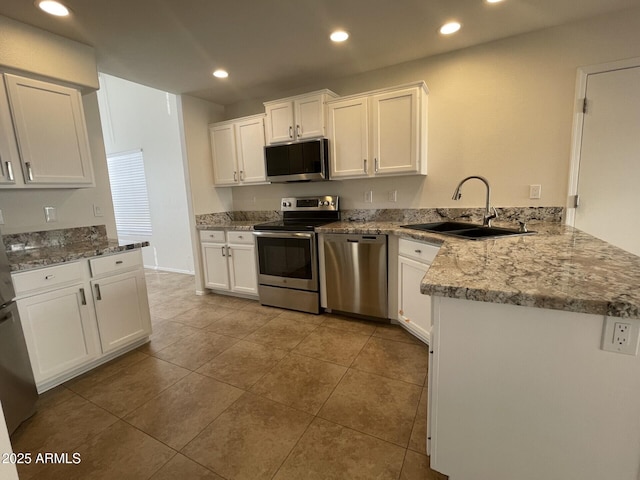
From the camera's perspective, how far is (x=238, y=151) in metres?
3.72

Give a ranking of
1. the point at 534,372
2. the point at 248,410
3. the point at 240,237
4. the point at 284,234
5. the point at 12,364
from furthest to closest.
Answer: the point at 240,237 < the point at 284,234 < the point at 248,410 < the point at 12,364 < the point at 534,372

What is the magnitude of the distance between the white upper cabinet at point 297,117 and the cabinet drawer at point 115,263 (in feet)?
6.13

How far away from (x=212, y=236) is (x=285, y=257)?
1111 mm

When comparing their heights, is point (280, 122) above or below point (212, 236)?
above

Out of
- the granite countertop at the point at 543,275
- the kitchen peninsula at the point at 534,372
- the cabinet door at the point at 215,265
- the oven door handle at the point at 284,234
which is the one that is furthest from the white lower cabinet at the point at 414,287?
the cabinet door at the point at 215,265

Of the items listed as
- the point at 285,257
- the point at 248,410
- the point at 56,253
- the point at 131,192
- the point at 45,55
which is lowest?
the point at 248,410

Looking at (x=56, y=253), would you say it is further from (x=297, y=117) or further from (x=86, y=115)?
(x=297, y=117)

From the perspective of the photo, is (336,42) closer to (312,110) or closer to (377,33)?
(377,33)

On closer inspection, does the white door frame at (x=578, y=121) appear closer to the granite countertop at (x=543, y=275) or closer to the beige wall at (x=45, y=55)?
the granite countertop at (x=543, y=275)

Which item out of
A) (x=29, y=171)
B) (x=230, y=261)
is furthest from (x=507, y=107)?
(x=29, y=171)

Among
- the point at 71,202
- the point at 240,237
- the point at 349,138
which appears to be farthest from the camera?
the point at 240,237

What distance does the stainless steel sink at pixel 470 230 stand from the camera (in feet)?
6.65

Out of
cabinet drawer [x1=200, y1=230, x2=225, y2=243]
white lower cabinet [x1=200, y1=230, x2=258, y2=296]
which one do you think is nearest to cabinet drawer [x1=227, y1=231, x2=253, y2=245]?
white lower cabinet [x1=200, y1=230, x2=258, y2=296]

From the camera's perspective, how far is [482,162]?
2752mm
